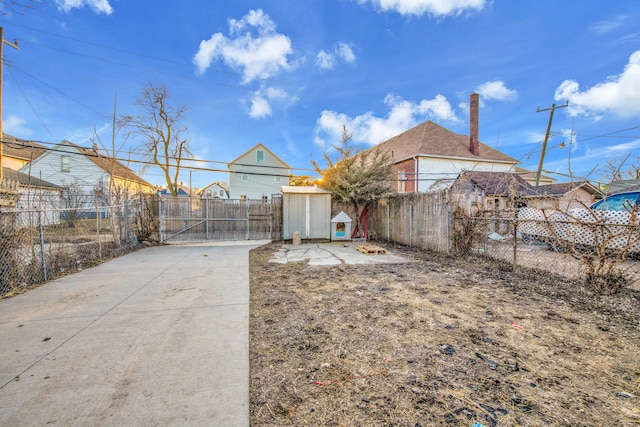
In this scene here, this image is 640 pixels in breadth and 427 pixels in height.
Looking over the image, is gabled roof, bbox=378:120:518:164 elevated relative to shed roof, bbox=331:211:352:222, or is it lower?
elevated

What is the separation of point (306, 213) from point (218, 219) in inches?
150

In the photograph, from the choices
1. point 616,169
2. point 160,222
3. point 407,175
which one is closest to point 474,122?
point 407,175

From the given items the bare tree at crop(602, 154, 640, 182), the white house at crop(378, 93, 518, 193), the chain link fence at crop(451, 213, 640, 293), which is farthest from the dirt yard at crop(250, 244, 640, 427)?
the white house at crop(378, 93, 518, 193)

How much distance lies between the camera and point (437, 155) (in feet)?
59.7

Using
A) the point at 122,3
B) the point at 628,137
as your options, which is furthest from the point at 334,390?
the point at 628,137

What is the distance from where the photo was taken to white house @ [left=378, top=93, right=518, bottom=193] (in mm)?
18203

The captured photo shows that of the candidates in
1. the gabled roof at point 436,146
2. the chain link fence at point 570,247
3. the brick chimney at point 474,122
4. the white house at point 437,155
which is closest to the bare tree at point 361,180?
the chain link fence at point 570,247

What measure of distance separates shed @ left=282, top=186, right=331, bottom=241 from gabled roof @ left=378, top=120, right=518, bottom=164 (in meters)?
8.73

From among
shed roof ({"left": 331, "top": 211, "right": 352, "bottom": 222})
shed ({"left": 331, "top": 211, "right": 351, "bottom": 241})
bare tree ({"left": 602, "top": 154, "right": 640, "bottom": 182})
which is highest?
bare tree ({"left": 602, "top": 154, "right": 640, "bottom": 182})

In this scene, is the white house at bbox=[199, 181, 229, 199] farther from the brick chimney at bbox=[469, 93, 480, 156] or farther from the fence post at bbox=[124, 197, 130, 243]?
the brick chimney at bbox=[469, 93, 480, 156]

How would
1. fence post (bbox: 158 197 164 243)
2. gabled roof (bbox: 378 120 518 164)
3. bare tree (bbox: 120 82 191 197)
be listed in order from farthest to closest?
gabled roof (bbox: 378 120 518 164) → bare tree (bbox: 120 82 191 197) → fence post (bbox: 158 197 164 243)

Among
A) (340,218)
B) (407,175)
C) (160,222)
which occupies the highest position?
(407,175)

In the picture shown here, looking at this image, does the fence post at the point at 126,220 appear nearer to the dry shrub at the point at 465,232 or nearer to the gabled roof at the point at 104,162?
the gabled roof at the point at 104,162

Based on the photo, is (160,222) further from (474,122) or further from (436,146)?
(474,122)
